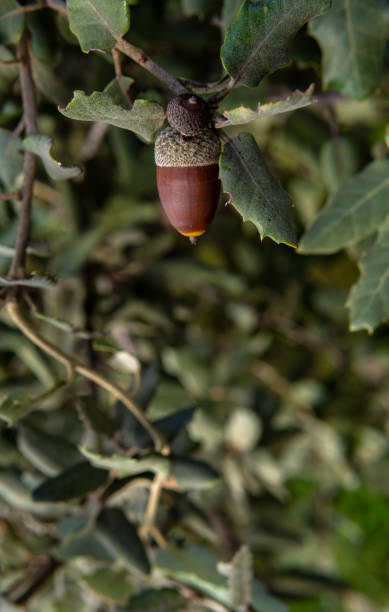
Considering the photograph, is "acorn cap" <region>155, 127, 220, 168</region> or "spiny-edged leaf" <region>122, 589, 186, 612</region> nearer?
"acorn cap" <region>155, 127, 220, 168</region>

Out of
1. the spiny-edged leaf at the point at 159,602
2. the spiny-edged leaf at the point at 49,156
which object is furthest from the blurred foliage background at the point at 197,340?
the spiny-edged leaf at the point at 49,156

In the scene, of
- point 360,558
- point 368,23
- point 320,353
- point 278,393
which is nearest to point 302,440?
point 278,393

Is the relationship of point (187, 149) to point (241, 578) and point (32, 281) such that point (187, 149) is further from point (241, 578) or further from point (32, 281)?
point (241, 578)

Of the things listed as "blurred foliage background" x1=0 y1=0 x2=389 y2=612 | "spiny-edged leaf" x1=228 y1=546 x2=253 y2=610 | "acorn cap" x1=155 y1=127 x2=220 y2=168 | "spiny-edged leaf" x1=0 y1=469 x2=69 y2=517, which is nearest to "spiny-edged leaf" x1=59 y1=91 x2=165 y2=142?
"acorn cap" x1=155 y1=127 x2=220 y2=168

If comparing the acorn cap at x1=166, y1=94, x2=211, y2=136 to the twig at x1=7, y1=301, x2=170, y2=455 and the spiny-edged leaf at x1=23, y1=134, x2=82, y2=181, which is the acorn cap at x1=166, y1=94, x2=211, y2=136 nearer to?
the spiny-edged leaf at x1=23, y1=134, x2=82, y2=181

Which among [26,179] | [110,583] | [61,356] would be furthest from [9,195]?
[110,583]
